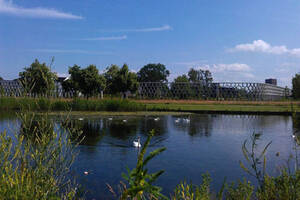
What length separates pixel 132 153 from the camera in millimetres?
8633

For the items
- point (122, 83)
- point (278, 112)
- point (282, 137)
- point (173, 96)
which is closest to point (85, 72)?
point (122, 83)

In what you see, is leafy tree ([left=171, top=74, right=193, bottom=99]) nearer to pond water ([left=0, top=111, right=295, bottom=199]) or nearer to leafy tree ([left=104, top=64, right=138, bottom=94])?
leafy tree ([left=104, top=64, right=138, bottom=94])

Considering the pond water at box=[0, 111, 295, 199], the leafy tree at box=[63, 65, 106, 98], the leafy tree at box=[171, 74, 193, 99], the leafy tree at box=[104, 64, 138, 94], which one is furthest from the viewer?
the leafy tree at box=[171, 74, 193, 99]

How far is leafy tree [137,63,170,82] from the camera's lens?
272 feet

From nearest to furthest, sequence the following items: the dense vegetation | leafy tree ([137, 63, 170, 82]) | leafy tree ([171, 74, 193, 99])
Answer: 1. the dense vegetation
2. leafy tree ([171, 74, 193, 99])
3. leafy tree ([137, 63, 170, 82])

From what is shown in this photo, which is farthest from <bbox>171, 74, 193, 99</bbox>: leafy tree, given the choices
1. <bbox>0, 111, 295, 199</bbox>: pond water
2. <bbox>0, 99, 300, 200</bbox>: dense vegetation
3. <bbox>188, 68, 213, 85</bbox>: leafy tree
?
<bbox>0, 99, 300, 200</bbox>: dense vegetation

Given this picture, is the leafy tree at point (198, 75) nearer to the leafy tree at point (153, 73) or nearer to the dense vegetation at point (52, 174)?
the leafy tree at point (153, 73)

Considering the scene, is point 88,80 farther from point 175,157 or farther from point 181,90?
point 181,90

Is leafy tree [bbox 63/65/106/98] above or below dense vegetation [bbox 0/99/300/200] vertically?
above

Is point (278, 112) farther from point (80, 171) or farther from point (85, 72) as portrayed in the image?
point (80, 171)

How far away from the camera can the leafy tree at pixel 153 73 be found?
82938mm

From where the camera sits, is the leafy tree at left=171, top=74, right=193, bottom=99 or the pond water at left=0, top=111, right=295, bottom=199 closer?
the pond water at left=0, top=111, right=295, bottom=199

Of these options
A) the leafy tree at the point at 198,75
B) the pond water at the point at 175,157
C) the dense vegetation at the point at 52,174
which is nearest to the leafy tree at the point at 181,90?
the leafy tree at the point at 198,75

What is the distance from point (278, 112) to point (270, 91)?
180 ft
